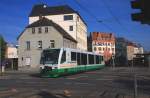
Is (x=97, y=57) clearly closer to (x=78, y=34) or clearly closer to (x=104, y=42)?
(x=78, y=34)

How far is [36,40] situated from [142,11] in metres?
66.3

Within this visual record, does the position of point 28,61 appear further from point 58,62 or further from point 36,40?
point 58,62

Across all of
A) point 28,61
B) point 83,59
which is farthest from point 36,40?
point 83,59

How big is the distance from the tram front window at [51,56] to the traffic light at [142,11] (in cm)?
2790

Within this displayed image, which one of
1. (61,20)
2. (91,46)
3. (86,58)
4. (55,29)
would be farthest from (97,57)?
(91,46)

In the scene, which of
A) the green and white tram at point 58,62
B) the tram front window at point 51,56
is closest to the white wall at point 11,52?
the green and white tram at point 58,62

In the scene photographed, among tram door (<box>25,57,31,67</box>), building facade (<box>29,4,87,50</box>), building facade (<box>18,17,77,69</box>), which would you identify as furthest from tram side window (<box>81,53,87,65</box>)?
building facade (<box>29,4,87,50</box>)

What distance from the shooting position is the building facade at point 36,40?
70406 mm

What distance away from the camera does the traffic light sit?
6129mm

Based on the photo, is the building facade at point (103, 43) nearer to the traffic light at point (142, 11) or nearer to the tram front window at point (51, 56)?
the tram front window at point (51, 56)

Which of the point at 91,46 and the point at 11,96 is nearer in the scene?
the point at 11,96

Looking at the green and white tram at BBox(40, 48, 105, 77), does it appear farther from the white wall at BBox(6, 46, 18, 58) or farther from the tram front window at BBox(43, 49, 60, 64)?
the white wall at BBox(6, 46, 18, 58)

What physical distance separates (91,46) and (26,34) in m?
88.6

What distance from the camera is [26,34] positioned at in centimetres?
7275
